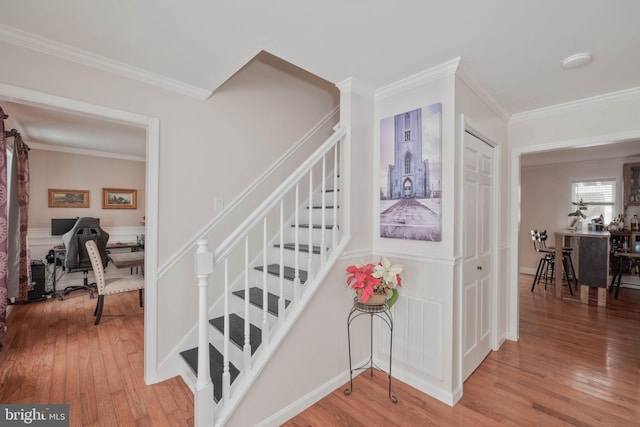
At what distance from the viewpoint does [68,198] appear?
502cm

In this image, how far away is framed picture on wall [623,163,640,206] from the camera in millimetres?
5102

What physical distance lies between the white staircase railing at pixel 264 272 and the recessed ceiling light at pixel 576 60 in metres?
1.59

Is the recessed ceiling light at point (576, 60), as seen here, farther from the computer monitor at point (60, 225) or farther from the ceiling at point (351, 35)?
the computer monitor at point (60, 225)

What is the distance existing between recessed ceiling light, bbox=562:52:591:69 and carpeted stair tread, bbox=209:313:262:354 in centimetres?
283

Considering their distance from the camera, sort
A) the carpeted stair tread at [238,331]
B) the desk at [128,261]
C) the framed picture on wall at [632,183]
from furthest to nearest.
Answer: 1. the framed picture on wall at [632,183]
2. the desk at [128,261]
3. the carpeted stair tread at [238,331]

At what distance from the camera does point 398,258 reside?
2.39 metres

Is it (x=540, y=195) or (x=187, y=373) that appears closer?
(x=187, y=373)

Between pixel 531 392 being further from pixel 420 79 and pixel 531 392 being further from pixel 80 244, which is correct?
pixel 80 244

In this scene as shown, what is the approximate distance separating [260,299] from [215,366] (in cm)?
54

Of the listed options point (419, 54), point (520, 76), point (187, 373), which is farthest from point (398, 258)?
point (187, 373)

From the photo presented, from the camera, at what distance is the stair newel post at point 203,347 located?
4.88 ft

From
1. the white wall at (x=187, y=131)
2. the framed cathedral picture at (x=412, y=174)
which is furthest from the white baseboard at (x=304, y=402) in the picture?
the framed cathedral picture at (x=412, y=174)

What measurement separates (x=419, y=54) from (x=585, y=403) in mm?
2702

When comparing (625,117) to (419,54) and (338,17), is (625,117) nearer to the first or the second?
(419,54)
